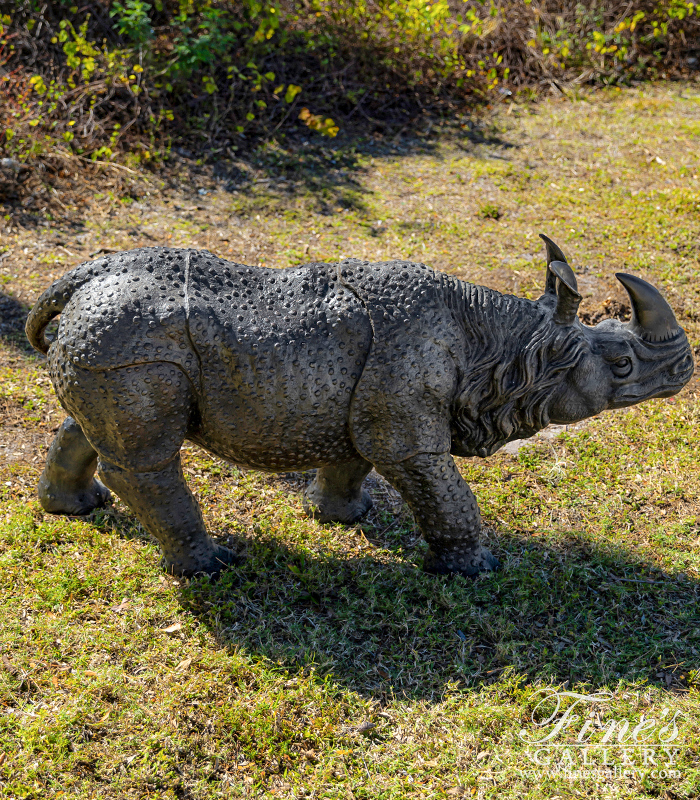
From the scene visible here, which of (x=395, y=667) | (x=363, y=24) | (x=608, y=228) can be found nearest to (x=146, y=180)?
(x=363, y=24)

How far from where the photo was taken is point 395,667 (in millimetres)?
3678

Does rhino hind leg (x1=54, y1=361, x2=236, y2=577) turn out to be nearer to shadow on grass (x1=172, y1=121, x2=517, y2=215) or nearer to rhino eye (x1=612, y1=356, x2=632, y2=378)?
rhino eye (x1=612, y1=356, x2=632, y2=378)

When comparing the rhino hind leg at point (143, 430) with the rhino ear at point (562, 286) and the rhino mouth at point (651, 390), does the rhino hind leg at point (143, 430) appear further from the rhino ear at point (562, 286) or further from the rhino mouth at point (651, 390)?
the rhino mouth at point (651, 390)

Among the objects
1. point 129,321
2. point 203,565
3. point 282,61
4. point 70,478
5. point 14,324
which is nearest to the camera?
point 129,321

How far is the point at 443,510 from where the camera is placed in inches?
149

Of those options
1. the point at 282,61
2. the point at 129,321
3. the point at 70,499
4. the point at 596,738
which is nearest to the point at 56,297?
the point at 129,321

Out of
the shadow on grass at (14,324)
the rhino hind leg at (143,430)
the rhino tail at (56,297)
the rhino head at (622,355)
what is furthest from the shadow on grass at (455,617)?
the shadow on grass at (14,324)

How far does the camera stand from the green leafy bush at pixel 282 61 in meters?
8.23

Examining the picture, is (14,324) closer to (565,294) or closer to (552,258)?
(552,258)

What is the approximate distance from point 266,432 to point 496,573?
1499mm

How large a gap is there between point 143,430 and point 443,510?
1.46 metres

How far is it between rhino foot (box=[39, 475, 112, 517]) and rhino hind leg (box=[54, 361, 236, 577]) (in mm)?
875

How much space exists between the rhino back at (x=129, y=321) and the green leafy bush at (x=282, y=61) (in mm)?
5074

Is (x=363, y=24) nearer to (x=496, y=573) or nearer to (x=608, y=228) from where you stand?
(x=608, y=228)
